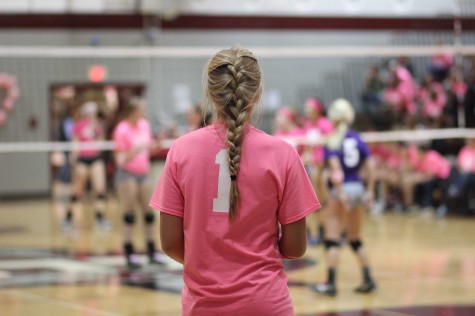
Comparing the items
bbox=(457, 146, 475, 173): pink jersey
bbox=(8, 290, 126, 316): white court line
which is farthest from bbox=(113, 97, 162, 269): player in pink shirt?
bbox=(457, 146, 475, 173): pink jersey

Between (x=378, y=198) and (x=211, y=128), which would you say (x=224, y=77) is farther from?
(x=378, y=198)

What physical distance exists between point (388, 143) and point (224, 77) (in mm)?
14166

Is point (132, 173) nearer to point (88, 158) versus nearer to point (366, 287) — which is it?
point (366, 287)

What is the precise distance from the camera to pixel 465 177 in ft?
49.1

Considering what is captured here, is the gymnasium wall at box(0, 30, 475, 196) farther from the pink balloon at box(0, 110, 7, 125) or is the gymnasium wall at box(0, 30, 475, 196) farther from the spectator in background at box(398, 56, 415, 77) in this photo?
the spectator in background at box(398, 56, 415, 77)

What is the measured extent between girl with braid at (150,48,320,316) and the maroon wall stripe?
1774 cm

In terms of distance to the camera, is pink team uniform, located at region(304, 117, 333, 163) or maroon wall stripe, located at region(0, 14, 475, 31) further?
maroon wall stripe, located at region(0, 14, 475, 31)

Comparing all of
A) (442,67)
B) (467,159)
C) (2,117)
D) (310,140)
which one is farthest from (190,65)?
(310,140)

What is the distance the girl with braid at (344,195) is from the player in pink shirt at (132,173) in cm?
249

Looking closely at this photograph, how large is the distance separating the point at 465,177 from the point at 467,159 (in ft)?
0.95

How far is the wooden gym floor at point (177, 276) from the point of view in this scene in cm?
776

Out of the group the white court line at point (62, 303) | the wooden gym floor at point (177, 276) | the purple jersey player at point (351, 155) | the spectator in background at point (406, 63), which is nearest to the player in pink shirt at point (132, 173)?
the wooden gym floor at point (177, 276)

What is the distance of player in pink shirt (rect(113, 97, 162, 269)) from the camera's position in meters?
10.2

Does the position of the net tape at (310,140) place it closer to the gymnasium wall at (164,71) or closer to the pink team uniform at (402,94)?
the pink team uniform at (402,94)
